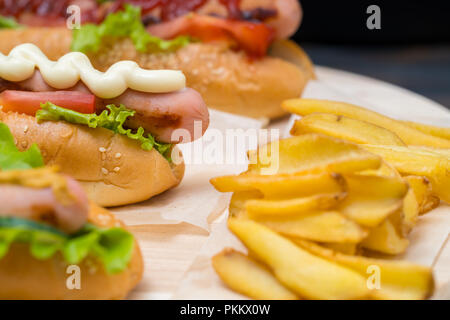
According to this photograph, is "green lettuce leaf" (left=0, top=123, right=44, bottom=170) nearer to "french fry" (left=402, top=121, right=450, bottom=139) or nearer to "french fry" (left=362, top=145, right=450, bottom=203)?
"french fry" (left=362, top=145, right=450, bottom=203)

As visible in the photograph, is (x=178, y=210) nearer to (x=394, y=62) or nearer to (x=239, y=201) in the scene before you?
(x=239, y=201)

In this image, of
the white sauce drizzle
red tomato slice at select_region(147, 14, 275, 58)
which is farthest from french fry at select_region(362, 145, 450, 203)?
red tomato slice at select_region(147, 14, 275, 58)

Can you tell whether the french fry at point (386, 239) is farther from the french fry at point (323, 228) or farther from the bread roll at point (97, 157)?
the bread roll at point (97, 157)

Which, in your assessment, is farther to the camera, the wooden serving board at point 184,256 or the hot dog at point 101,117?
the hot dog at point 101,117

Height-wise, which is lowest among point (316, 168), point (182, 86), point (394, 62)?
point (394, 62)

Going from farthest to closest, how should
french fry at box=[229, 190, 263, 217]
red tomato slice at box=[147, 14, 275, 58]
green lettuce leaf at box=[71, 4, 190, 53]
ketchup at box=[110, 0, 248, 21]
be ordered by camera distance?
ketchup at box=[110, 0, 248, 21] → red tomato slice at box=[147, 14, 275, 58] → green lettuce leaf at box=[71, 4, 190, 53] → french fry at box=[229, 190, 263, 217]

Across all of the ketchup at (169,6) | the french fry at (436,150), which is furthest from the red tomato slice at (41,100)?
the ketchup at (169,6)

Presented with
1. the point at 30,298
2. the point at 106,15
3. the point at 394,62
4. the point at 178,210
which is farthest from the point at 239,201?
the point at 394,62
